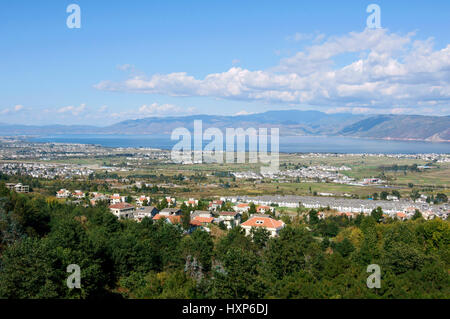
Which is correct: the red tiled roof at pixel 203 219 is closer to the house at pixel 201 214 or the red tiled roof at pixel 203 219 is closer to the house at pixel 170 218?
the house at pixel 201 214

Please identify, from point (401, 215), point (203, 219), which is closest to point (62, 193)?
point (203, 219)

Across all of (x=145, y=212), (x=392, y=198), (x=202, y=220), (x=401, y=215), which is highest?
(x=145, y=212)

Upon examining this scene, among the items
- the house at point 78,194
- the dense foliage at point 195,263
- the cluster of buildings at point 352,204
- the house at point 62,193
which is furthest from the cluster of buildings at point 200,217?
Result: the house at point 62,193

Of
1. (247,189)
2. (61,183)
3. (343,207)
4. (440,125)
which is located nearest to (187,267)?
(343,207)

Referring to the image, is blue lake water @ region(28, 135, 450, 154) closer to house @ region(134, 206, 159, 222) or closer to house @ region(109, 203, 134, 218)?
house @ region(134, 206, 159, 222)

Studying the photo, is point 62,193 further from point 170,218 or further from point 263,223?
point 263,223

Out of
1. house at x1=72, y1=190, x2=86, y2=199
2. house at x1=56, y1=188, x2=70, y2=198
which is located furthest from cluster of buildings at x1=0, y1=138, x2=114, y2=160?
house at x1=72, y1=190, x2=86, y2=199
